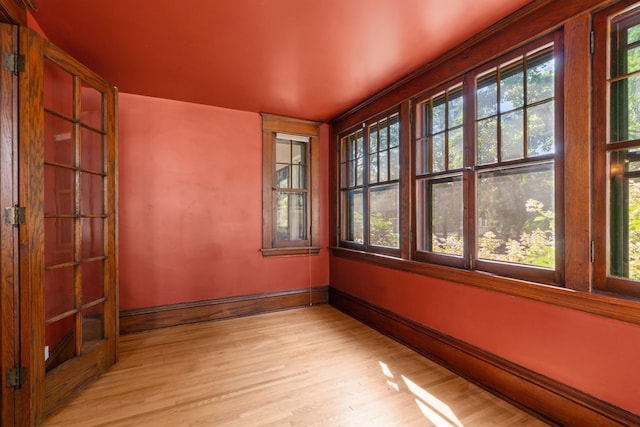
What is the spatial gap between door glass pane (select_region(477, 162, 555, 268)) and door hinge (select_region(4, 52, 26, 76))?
332 cm

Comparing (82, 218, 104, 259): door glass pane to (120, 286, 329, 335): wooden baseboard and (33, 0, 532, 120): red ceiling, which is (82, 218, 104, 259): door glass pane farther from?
(33, 0, 532, 120): red ceiling

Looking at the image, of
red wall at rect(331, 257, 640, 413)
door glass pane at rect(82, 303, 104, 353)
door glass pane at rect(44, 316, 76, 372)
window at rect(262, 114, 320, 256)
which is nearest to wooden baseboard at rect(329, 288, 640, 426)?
red wall at rect(331, 257, 640, 413)

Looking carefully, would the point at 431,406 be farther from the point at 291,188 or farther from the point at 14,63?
the point at 14,63

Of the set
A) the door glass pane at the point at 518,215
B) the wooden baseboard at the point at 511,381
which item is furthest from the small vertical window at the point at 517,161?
the wooden baseboard at the point at 511,381

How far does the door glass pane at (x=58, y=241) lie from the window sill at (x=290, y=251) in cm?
215

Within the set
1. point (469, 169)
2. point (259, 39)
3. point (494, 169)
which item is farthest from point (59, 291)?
point (494, 169)

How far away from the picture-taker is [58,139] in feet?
7.38

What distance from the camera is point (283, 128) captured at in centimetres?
421

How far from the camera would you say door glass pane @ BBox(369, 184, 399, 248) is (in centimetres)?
340

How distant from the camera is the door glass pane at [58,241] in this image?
2.15 metres

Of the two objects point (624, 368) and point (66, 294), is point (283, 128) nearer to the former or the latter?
point (66, 294)

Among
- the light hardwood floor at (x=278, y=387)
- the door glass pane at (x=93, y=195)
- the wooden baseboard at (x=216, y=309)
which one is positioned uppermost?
the door glass pane at (x=93, y=195)

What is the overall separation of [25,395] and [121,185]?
220 cm

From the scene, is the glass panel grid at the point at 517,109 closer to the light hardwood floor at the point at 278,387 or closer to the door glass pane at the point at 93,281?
the light hardwood floor at the point at 278,387
